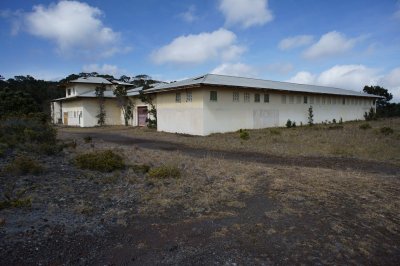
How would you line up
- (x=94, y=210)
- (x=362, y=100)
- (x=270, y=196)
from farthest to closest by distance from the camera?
1. (x=362, y=100)
2. (x=270, y=196)
3. (x=94, y=210)

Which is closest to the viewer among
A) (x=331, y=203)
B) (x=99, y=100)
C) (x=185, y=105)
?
(x=331, y=203)

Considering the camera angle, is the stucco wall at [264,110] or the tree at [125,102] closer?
the stucco wall at [264,110]

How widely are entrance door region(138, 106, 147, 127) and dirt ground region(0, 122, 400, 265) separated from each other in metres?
→ 23.7

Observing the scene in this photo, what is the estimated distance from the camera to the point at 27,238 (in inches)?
187

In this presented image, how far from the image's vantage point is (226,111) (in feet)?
76.7

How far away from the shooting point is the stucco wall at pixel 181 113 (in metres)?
22.4

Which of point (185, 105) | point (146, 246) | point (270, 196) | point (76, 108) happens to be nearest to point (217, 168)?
point (270, 196)

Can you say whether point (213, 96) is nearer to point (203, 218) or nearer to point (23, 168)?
point (23, 168)

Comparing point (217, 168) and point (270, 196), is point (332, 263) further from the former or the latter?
point (217, 168)

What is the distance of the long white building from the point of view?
73.6ft

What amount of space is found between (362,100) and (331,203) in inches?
1577

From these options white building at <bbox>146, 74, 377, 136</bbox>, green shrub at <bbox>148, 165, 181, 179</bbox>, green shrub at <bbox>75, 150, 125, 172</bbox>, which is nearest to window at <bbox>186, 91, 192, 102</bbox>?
white building at <bbox>146, 74, 377, 136</bbox>

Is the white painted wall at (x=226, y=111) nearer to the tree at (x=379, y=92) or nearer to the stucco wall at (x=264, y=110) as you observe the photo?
the stucco wall at (x=264, y=110)

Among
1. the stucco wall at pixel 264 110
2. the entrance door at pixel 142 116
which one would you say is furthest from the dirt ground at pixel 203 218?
the entrance door at pixel 142 116
